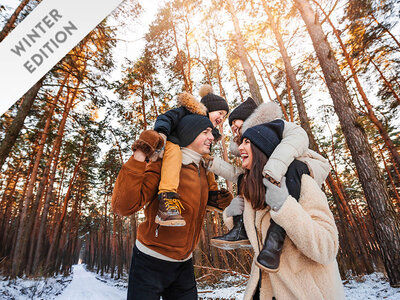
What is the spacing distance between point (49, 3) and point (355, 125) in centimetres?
697

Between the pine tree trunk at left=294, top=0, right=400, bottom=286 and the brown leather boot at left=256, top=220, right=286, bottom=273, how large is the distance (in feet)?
17.6

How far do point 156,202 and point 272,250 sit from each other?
3.40 ft

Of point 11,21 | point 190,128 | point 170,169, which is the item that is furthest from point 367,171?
point 11,21

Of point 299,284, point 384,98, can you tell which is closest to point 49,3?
point 299,284

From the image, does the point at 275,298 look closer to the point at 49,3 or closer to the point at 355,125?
the point at 49,3

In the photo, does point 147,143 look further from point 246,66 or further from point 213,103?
point 246,66

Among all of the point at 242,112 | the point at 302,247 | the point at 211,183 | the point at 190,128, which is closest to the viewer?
the point at 302,247

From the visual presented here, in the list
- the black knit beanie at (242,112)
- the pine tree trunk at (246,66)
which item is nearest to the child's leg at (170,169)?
the black knit beanie at (242,112)

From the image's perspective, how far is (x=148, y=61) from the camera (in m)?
13.7

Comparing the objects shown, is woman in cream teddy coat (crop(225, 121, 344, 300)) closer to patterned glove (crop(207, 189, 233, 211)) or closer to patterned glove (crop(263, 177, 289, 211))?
patterned glove (crop(263, 177, 289, 211))

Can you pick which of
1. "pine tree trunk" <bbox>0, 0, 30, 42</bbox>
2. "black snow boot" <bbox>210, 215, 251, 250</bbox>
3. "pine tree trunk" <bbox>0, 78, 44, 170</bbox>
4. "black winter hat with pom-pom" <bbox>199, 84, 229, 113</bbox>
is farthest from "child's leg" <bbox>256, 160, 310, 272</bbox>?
"pine tree trunk" <bbox>0, 0, 30, 42</bbox>

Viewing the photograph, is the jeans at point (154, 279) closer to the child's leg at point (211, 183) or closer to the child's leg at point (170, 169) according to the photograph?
the child's leg at point (170, 169)

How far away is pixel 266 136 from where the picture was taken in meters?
1.51

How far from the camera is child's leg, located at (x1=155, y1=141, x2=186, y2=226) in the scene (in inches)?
58.3
